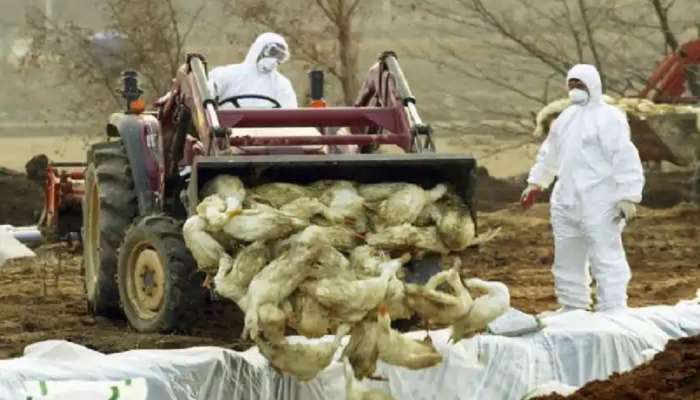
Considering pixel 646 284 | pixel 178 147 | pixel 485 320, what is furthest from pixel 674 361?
pixel 646 284

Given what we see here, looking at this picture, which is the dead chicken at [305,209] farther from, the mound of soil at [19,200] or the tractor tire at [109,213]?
the mound of soil at [19,200]

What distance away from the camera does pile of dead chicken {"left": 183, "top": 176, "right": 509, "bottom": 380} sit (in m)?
8.39

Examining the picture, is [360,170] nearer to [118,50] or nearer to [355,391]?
[355,391]

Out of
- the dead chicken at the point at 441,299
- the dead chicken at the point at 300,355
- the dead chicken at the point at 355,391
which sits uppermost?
the dead chicken at the point at 441,299

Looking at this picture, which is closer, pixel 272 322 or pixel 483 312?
pixel 272 322

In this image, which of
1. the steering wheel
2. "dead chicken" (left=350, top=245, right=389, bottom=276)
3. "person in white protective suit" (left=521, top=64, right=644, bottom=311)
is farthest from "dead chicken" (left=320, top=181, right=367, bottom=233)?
"person in white protective suit" (left=521, top=64, right=644, bottom=311)

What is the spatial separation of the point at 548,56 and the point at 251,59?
11.1 meters

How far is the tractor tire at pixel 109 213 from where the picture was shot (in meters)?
11.5

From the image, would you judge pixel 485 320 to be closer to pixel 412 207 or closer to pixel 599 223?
pixel 412 207

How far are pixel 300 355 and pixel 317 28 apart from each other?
13827 millimetres

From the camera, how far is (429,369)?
935 cm

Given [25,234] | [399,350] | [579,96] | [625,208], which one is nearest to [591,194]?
[625,208]

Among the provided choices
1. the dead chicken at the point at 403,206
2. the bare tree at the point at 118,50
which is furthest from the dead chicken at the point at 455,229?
the bare tree at the point at 118,50

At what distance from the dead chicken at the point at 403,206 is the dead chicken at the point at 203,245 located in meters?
0.88
